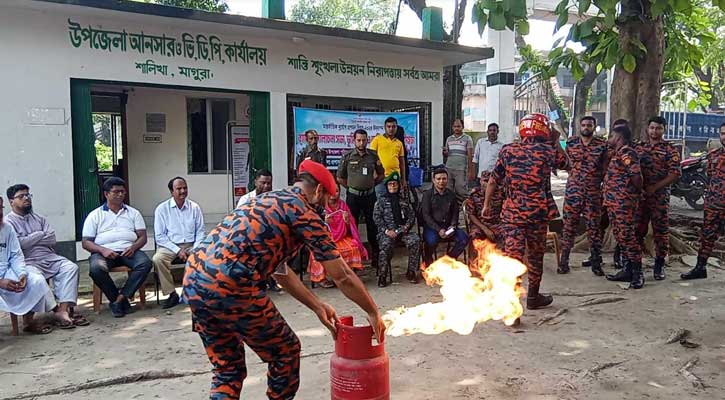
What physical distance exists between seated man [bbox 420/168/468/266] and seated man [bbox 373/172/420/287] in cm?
22

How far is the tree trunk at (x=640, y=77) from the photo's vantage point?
824cm

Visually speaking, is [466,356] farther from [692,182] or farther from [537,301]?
[692,182]

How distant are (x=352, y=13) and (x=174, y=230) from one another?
30.7 metres

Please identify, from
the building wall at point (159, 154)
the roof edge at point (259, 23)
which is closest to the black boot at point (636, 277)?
the roof edge at point (259, 23)

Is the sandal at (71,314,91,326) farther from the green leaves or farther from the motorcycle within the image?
the motorcycle

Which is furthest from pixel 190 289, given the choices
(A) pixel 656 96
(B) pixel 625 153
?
(A) pixel 656 96

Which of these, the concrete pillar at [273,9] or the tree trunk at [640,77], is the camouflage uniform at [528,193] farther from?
the concrete pillar at [273,9]

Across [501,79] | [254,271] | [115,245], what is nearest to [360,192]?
[115,245]

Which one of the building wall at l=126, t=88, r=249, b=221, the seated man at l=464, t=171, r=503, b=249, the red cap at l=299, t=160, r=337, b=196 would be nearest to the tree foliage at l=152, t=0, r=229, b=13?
the building wall at l=126, t=88, r=249, b=221

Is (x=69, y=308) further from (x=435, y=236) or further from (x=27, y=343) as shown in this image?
(x=435, y=236)

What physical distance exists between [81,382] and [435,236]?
14.9 ft

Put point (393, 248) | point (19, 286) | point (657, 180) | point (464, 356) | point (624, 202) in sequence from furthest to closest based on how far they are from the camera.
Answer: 1. point (393, 248)
2. point (657, 180)
3. point (624, 202)
4. point (19, 286)
5. point (464, 356)

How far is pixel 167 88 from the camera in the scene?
8.13 m

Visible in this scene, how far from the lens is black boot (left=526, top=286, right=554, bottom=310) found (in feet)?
19.5
